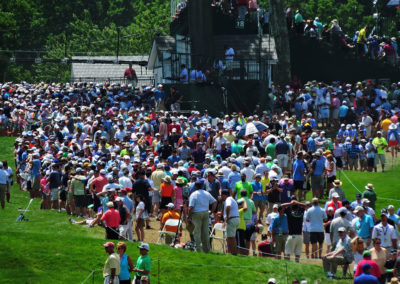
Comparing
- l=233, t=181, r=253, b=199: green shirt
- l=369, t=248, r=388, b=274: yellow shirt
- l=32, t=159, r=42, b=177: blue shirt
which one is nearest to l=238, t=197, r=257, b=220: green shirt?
l=233, t=181, r=253, b=199: green shirt

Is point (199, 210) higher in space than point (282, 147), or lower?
lower

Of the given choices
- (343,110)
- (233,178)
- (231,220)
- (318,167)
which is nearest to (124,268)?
(231,220)

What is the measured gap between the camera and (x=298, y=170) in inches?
1077

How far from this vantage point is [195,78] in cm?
4059

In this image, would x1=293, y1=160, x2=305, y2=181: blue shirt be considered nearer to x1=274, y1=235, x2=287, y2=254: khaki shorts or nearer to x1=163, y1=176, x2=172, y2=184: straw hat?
x1=163, y1=176, x2=172, y2=184: straw hat

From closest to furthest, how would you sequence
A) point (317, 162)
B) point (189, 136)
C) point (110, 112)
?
point (317, 162), point (189, 136), point (110, 112)

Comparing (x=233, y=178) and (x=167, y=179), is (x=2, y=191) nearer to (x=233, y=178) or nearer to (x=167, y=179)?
(x=167, y=179)

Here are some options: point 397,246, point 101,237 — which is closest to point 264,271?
point 397,246

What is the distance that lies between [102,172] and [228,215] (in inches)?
195

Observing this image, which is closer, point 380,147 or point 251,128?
point 251,128

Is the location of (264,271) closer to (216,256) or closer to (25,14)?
(216,256)

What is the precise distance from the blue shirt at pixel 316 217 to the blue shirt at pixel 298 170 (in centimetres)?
543

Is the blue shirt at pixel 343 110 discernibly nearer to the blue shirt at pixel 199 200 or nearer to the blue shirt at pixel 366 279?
the blue shirt at pixel 199 200

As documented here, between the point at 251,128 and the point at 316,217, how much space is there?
9.41m
